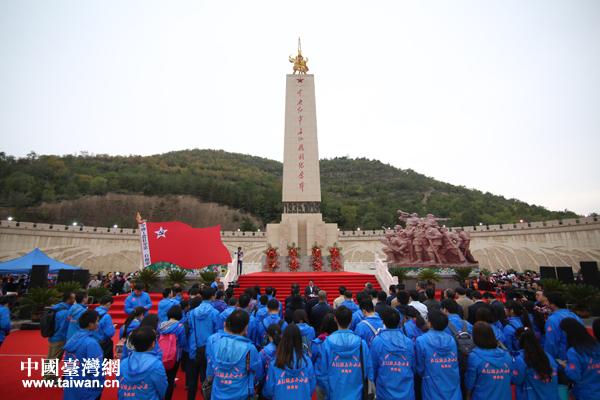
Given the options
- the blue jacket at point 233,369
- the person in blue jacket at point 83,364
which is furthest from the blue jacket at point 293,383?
the person in blue jacket at point 83,364

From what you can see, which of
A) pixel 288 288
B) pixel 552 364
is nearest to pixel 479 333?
pixel 552 364

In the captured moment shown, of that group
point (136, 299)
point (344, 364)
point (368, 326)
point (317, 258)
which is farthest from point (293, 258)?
point (344, 364)

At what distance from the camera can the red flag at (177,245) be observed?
9125 mm

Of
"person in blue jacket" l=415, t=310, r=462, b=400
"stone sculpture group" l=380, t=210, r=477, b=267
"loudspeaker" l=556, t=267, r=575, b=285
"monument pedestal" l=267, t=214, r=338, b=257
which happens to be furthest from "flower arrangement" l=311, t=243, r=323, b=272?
"person in blue jacket" l=415, t=310, r=462, b=400

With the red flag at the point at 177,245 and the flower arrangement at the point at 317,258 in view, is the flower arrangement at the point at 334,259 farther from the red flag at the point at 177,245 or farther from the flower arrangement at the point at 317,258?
the red flag at the point at 177,245

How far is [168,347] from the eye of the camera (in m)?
2.83

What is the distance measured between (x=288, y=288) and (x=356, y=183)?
1567 inches

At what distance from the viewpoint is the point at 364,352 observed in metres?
2.18

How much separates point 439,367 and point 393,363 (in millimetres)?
364

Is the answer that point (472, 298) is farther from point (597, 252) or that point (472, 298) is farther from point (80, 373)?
point (597, 252)

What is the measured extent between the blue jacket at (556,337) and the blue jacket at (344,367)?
5.85 feet

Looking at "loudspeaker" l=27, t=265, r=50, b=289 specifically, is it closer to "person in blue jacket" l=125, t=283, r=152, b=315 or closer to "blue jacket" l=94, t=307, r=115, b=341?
"person in blue jacket" l=125, t=283, r=152, b=315

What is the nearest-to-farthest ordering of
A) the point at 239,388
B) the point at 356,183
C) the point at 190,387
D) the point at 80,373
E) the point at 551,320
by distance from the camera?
1. the point at 239,388
2. the point at 80,373
3. the point at 551,320
4. the point at 190,387
5. the point at 356,183

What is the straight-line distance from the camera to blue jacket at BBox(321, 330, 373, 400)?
84.2 inches
